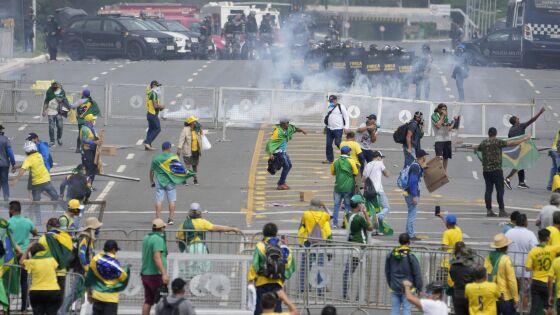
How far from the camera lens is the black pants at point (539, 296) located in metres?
17.2

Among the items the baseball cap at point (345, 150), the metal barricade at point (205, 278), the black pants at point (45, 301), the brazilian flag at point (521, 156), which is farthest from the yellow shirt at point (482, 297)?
the brazilian flag at point (521, 156)

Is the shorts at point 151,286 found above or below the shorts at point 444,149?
below

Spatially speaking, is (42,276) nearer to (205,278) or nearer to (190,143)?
(205,278)

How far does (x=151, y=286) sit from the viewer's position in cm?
1708

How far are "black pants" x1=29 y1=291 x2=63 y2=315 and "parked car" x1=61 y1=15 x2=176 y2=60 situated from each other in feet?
127

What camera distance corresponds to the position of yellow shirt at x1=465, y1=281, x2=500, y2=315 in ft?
51.4

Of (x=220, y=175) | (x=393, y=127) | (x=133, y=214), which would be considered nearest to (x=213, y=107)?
(x=393, y=127)

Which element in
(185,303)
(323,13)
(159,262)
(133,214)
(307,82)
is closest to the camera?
(185,303)

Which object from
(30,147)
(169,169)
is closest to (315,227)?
(169,169)

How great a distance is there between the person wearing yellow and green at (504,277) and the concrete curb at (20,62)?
3722 cm

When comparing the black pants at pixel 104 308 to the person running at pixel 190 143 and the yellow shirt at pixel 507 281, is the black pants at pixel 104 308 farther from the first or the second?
the person running at pixel 190 143

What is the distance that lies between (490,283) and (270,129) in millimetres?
22140

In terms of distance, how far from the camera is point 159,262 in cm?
1688

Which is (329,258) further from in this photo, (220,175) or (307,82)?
(307,82)
